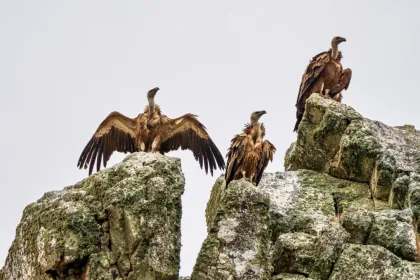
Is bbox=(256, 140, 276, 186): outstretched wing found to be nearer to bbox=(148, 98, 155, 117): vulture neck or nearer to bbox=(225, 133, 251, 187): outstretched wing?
bbox=(225, 133, 251, 187): outstretched wing

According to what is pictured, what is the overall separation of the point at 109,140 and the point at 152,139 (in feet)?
3.78

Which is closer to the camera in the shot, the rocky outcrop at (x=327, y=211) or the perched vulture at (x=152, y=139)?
the rocky outcrop at (x=327, y=211)

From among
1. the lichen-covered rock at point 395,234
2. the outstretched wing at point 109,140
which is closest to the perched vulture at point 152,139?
the outstretched wing at point 109,140

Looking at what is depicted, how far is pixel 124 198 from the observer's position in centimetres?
1537

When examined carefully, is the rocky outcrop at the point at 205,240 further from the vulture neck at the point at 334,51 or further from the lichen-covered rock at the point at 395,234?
the vulture neck at the point at 334,51

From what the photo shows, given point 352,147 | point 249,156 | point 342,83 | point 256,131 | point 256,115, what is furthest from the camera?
point 342,83

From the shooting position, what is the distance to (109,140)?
20516mm

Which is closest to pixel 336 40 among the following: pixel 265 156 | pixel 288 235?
pixel 265 156

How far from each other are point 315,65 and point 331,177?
3723mm

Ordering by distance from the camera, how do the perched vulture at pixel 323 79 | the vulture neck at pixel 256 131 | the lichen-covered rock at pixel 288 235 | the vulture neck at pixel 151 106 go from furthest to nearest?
the perched vulture at pixel 323 79
the vulture neck at pixel 151 106
the vulture neck at pixel 256 131
the lichen-covered rock at pixel 288 235

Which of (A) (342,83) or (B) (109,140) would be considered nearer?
(B) (109,140)

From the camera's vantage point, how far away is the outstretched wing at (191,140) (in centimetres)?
2038

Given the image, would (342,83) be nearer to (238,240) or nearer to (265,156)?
(265,156)

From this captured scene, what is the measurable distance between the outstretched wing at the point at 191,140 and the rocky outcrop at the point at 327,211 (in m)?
1.63
